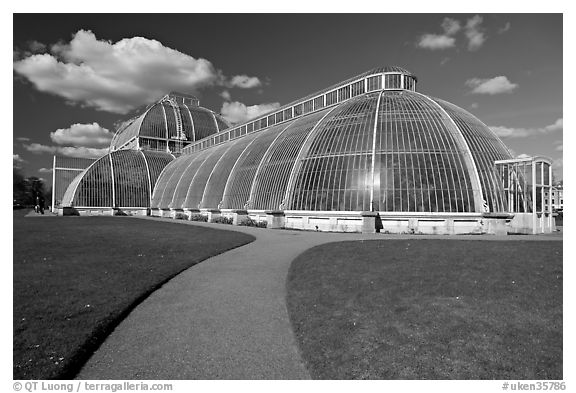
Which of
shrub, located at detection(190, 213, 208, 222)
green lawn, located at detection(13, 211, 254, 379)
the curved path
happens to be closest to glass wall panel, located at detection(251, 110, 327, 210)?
shrub, located at detection(190, 213, 208, 222)

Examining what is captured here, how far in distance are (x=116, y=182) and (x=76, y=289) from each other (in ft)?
192

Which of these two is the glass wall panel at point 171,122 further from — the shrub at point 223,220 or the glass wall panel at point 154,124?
the shrub at point 223,220

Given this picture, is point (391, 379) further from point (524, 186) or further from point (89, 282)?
point (524, 186)

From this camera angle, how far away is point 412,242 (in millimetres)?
20281

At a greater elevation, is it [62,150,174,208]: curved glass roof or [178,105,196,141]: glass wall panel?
[178,105,196,141]: glass wall panel

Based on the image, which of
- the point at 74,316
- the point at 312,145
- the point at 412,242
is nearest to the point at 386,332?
the point at 74,316

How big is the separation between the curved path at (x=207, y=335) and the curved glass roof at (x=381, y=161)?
17478mm

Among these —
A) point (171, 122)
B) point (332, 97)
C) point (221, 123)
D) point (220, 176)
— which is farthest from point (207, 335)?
point (221, 123)

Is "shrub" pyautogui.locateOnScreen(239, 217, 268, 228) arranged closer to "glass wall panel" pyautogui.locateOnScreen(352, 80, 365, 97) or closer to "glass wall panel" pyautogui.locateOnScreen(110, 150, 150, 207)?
"glass wall panel" pyautogui.locateOnScreen(352, 80, 365, 97)

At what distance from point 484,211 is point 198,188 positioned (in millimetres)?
39532

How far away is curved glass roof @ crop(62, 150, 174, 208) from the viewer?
6072cm

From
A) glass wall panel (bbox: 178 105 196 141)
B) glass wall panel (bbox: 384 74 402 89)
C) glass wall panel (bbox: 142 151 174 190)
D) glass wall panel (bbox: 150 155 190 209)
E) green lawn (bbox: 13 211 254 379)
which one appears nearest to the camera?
green lawn (bbox: 13 211 254 379)

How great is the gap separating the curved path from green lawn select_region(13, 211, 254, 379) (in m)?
0.49

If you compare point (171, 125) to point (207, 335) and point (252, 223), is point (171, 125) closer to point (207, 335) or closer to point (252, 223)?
point (252, 223)
